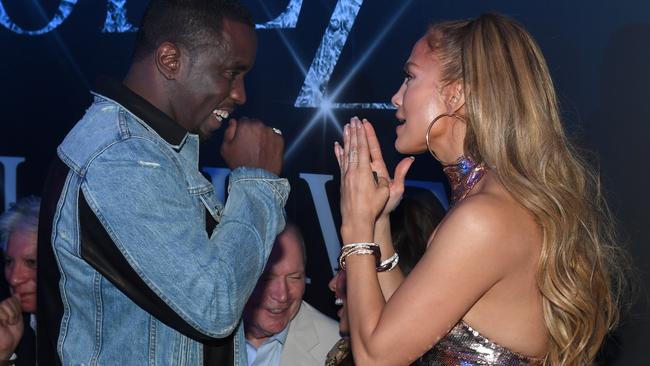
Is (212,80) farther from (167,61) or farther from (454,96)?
(454,96)

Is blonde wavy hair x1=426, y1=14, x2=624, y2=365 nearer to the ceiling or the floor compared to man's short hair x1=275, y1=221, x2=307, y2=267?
nearer to the ceiling

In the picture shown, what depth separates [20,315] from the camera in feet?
10.0

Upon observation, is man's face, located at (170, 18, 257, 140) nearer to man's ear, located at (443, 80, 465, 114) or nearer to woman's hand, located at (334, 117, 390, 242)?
woman's hand, located at (334, 117, 390, 242)

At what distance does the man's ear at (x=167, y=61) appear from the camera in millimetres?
1985

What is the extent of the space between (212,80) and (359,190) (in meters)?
0.43

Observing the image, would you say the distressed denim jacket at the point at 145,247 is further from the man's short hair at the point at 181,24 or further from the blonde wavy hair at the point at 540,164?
the blonde wavy hair at the point at 540,164

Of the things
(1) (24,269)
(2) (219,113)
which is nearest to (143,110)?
(2) (219,113)

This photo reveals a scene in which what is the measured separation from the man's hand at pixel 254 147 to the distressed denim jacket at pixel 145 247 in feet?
0.24

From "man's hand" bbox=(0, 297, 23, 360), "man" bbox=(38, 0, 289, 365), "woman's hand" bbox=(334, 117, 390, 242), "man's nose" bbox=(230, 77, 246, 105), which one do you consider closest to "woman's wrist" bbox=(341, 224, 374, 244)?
"woman's hand" bbox=(334, 117, 390, 242)

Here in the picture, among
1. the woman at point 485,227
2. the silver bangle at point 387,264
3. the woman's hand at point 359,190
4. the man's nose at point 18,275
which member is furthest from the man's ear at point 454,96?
the man's nose at point 18,275

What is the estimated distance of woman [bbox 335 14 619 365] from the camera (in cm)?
181

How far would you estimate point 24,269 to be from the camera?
10.7ft

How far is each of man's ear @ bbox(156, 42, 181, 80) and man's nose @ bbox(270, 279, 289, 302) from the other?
136 cm

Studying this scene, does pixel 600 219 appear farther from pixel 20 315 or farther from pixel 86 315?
pixel 20 315
